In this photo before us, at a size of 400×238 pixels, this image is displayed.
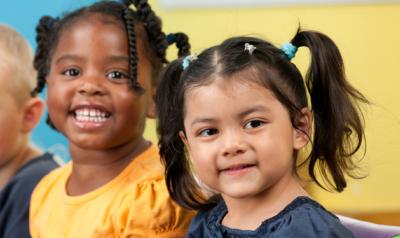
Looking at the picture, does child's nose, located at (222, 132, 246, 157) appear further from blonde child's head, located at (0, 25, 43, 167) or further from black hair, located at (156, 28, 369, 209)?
blonde child's head, located at (0, 25, 43, 167)

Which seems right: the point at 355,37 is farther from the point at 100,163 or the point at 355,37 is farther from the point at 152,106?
the point at 100,163

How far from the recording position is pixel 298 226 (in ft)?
4.10

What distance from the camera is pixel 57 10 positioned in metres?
2.42

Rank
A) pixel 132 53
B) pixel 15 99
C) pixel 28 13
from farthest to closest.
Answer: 1. pixel 28 13
2. pixel 15 99
3. pixel 132 53

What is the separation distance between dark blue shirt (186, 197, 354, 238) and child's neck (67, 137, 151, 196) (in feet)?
1.14

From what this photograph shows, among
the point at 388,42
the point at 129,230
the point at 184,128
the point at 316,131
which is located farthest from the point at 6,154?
the point at 388,42

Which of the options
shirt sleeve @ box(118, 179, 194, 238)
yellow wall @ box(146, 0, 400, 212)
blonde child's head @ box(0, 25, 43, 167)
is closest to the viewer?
shirt sleeve @ box(118, 179, 194, 238)

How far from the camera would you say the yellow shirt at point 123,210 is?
5.06 ft

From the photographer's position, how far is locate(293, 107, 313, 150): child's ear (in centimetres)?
135

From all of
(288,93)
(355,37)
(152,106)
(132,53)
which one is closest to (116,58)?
(132,53)

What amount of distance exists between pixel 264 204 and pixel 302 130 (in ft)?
0.48

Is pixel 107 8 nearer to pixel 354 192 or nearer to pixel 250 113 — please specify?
pixel 250 113

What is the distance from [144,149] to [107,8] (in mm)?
322

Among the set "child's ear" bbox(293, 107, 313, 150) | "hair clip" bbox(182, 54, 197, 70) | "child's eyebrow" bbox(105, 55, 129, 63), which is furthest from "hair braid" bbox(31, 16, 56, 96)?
"child's ear" bbox(293, 107, 313, 150)
